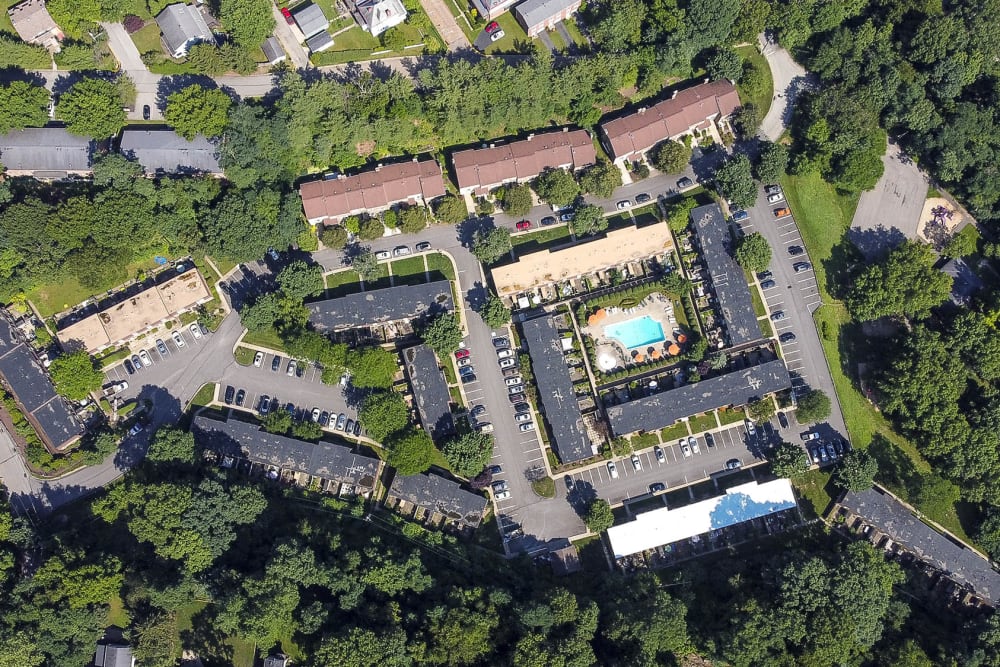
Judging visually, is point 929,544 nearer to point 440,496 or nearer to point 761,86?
point 440,496

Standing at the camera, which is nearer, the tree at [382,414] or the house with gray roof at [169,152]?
the tree at [382,414]

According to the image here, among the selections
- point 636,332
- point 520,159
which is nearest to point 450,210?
point 520,159

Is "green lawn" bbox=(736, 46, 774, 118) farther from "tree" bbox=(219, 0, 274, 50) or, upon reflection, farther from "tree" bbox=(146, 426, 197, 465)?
"tree" bbox=(146, 426, 197, 465)

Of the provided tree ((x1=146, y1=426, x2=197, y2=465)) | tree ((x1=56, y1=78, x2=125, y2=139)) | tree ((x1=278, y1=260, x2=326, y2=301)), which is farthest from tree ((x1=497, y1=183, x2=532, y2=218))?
tree ((x1=56, y1=78, x2=125, y2=139))

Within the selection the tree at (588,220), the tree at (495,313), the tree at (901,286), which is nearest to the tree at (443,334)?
the tree at (495,313)

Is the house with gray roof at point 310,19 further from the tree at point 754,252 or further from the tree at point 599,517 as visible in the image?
the tree at point 599,517

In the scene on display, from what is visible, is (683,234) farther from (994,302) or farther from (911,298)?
(994,302)
